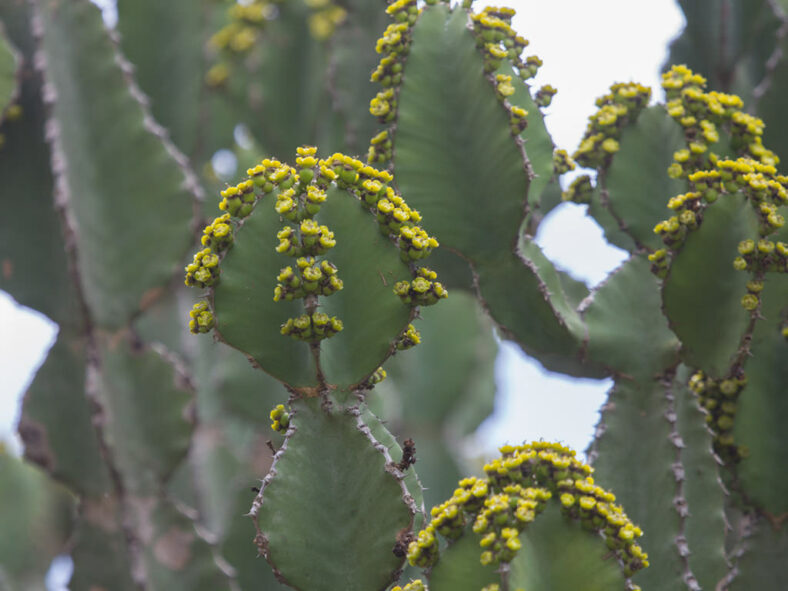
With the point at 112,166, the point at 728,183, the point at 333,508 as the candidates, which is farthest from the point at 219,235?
the point at 112,166

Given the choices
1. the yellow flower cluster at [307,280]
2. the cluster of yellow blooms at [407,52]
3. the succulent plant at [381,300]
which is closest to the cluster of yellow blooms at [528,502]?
the succulent plant at [381,300]

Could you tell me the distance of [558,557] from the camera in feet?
5.54

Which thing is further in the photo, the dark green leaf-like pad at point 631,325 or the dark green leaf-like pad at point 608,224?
the dark green leaf-like pad at point 608,224

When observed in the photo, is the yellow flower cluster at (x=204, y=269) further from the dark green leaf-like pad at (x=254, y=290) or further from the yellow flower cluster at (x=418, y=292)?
the yellow flower cluster at (x=418, y=292)

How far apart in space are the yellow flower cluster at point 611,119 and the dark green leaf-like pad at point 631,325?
0.25 metres

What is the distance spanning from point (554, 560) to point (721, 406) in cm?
85

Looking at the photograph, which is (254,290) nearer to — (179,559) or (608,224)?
(608,224)

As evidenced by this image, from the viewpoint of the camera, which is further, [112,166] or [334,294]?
[112,166]

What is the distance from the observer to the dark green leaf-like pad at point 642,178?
2418 mm

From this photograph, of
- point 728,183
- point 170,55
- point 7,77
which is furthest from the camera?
point 170,55

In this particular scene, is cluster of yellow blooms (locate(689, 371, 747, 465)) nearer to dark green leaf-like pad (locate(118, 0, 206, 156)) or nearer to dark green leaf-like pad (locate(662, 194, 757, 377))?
dark green leaf-like pad (locate(662, 194, 757, 377))

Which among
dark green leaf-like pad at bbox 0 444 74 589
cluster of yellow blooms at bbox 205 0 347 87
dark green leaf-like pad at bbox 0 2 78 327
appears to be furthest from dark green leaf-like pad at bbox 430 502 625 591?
cluster of yellow blooms at bbox 205 0 347 87

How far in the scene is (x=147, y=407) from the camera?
318 cm

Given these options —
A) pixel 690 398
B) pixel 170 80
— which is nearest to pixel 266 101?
pixel 170 80
